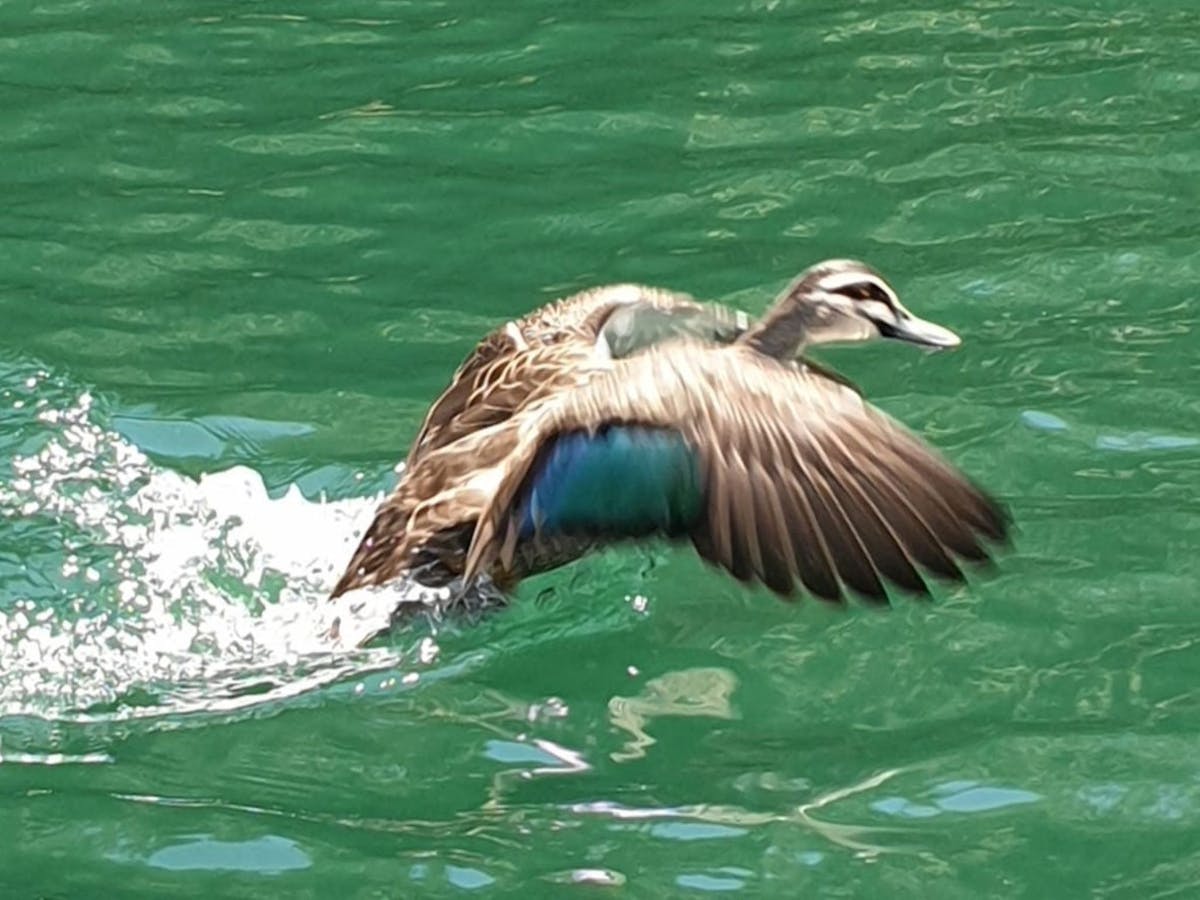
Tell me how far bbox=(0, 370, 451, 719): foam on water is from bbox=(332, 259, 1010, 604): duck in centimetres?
30

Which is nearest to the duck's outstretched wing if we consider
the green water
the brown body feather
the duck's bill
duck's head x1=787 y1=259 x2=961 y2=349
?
the brown body feather

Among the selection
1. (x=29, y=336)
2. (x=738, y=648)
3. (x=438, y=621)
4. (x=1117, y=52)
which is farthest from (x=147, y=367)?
(x=1117, y=52)

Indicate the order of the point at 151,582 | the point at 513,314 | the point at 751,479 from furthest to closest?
the point at 513,314 < the point at 151,582 < the point at 751,479

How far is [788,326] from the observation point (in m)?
8.09

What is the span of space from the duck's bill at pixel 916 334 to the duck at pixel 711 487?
0.52m

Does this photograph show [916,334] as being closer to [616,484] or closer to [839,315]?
[839,315]

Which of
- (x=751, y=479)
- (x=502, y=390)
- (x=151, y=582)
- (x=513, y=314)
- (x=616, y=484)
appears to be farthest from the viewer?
(x=513, y=314)

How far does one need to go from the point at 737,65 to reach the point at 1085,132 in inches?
57.7

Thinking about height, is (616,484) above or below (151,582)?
above

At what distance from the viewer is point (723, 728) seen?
7.11m

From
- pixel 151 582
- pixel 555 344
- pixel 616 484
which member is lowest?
pixel 151 582

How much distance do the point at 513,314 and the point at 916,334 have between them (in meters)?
1.71

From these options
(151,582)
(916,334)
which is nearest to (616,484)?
(916,334)

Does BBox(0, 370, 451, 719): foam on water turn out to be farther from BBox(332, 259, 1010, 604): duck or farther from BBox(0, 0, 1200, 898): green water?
BBox(332, 259, 1010, 604): duck
